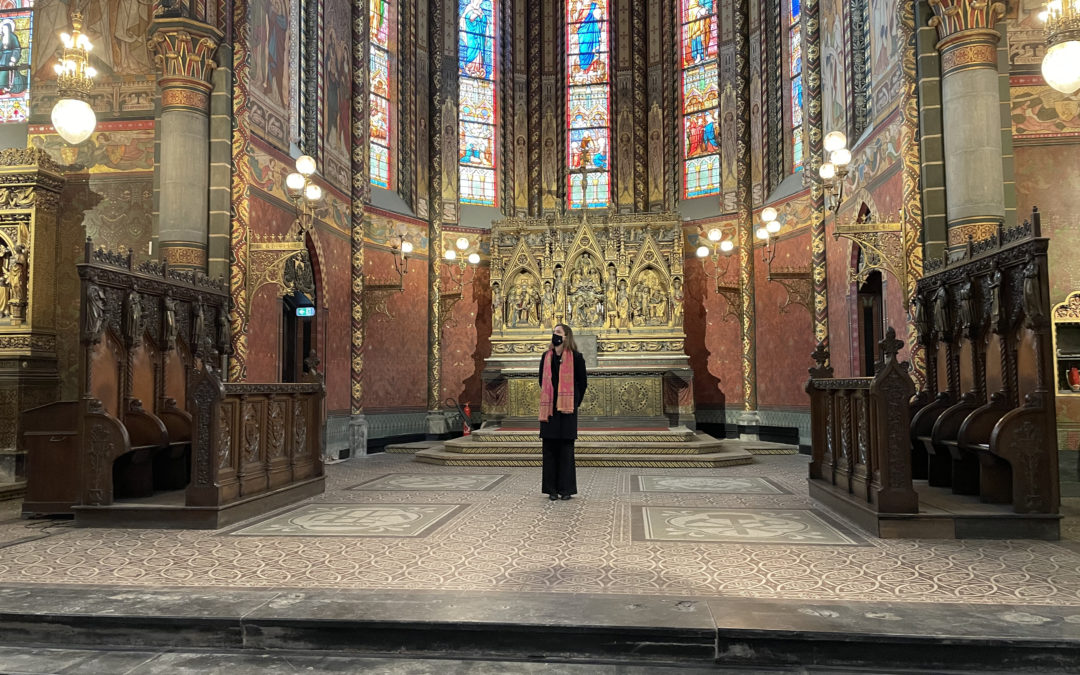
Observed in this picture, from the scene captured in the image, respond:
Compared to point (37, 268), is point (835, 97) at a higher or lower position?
higher

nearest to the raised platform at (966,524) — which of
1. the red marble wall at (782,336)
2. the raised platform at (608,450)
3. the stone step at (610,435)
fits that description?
the raised platform at (608,450)

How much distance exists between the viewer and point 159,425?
8453mm

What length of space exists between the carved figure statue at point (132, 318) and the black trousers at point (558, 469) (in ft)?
15.4

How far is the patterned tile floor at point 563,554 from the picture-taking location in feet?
16.9

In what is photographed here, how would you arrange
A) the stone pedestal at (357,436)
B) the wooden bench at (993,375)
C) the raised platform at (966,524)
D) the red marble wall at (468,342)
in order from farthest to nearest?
the red marble wall at (468,342) → the stone pedestal at (357,436) → the wooden bench at (993,375) → the raised platform at (966,524)

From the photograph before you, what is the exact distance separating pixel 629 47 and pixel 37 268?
14.9 m

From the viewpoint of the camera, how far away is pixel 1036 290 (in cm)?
686

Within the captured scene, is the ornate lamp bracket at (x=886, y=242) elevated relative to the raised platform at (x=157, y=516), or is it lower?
elevated

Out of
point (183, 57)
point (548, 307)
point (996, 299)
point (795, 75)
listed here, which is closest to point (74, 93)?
point (183, 57)

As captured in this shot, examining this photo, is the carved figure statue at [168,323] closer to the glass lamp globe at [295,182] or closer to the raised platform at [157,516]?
the glass lamp globe at [295,182]

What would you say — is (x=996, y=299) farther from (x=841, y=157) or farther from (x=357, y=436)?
(x=357, y=436)

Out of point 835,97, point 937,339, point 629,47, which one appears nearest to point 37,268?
point 937,339

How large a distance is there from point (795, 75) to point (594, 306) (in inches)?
258

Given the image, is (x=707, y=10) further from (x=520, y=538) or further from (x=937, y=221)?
(x=520, y=538)
